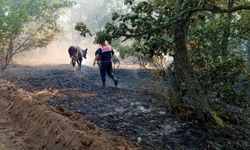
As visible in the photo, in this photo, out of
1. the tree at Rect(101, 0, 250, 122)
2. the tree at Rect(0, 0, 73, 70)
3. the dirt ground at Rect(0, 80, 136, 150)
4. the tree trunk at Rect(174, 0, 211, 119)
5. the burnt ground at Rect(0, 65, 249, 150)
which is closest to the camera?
the dirt ground at Rect(0, 80, 136, 150)

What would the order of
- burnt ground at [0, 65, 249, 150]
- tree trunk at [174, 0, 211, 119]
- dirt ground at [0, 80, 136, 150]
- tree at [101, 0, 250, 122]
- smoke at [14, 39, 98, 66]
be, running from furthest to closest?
smoke at [14, 39, 98, 66], tree trunk at [174, 0, 211, 119], tree at [101, 0, 250, 122], burnt ground at [0, 65, 249, 150], dirt ground at [0, 80, 136, 150]

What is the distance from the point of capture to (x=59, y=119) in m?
7.80

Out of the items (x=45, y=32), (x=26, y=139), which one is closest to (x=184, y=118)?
(x=26, y=139)

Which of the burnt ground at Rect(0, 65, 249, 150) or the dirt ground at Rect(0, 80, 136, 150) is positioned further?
the burnt ground at Rect(0, 65, 249, 150)

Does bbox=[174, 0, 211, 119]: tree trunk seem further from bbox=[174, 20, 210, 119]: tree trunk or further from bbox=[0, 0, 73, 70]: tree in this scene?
bbox=[0, 0, 73, 70]: tree

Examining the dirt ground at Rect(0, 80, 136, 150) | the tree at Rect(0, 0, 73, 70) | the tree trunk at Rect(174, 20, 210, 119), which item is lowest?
the dirt ground at Rect(0, 80, 136, 150)

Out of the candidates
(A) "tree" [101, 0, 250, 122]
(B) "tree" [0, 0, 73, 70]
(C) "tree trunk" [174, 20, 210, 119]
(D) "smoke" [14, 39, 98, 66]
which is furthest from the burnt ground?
(D) "smoke" [14, 39, 98, 66]

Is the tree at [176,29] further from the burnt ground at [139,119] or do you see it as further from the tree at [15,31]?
the tree at [15,31]

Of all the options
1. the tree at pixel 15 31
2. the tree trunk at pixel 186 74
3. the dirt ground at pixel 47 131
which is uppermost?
the tree at pixel 15 31

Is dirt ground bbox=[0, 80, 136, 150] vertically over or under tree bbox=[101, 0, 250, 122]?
under

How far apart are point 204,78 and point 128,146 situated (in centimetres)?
393

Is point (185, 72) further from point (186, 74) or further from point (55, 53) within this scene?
point (55, 53)

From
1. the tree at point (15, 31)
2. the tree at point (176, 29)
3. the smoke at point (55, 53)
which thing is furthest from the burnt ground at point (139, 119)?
the smoke at point (55, 53)

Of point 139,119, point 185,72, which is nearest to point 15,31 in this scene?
point 139,119
